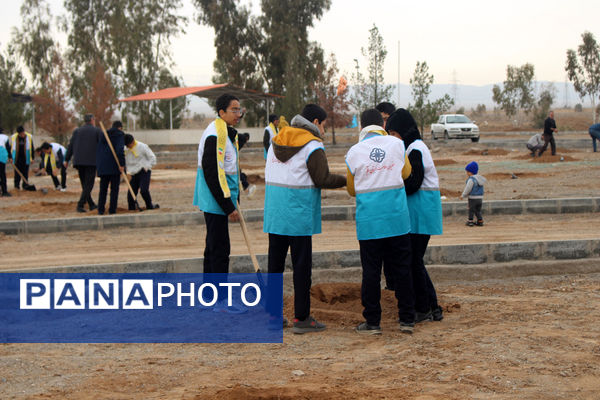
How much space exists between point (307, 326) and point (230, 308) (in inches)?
35.5

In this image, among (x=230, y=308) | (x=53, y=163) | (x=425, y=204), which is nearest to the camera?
(x=425, y=204)

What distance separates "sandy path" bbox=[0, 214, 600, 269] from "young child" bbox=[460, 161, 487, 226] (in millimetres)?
240

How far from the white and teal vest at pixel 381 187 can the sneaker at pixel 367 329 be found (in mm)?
735

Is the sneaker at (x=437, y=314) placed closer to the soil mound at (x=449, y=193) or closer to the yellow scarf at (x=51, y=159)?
the soil mound at (x=449, y=193)

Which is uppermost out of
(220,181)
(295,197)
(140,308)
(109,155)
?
(109,155)

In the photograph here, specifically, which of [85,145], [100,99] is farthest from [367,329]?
[100,99]

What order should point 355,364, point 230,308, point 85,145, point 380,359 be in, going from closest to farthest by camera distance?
point 355,364, point 380,359, point 230,308, point 85,145

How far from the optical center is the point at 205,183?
606 centimetres

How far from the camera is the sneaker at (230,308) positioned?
6.11 m

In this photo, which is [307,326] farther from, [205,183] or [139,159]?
[139,159]

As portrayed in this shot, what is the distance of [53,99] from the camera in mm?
42375

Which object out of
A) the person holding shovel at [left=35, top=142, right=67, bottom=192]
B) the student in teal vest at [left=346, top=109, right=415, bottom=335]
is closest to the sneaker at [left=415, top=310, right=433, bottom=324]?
the student in teal vest at [left=346, top=109, right=415, bottom=335]

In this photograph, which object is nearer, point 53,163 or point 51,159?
point 51,159

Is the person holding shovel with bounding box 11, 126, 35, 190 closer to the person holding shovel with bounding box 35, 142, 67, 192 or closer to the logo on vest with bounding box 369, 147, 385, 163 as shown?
the person holding shovel with bounding box 35, 142, 67, 192
